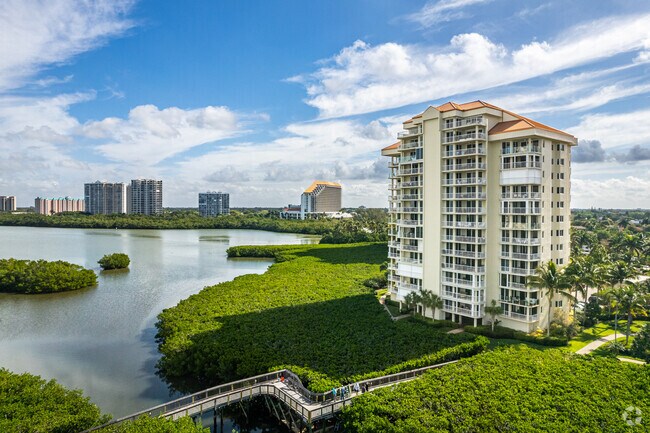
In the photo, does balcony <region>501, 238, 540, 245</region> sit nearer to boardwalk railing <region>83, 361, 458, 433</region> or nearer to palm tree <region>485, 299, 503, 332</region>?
palm tree <region>485, 299, 503, 332</region>

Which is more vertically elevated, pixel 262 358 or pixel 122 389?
pixel 262 358

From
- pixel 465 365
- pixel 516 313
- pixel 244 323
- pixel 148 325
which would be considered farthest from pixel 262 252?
pixel 465 365

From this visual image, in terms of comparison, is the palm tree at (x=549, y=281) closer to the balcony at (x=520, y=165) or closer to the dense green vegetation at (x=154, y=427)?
the balcony at (x=520, y=165)

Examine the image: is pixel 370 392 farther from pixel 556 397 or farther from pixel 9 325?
pixel 9 325

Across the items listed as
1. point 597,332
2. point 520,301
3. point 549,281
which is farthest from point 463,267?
point 597,332

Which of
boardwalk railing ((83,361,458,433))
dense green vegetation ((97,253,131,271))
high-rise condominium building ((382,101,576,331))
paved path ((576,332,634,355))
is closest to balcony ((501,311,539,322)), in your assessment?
high-rise condominium building ((382,101,576,331))

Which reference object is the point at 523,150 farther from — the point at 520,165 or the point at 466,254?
the point at 466,254
